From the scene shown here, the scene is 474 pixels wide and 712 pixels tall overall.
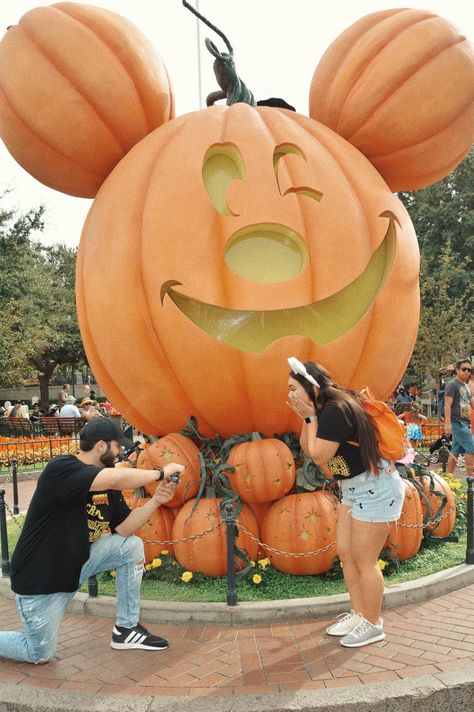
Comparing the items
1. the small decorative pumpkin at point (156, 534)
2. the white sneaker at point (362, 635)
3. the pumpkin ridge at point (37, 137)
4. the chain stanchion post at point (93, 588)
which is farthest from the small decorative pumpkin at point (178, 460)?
the pumpkin ridge at point (37, 137)

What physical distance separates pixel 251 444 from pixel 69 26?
341cm

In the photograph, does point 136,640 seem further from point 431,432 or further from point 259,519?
point 431,432

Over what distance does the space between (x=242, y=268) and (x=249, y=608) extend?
90.8 inches

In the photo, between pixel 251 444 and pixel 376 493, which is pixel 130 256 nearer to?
pixel 251 444

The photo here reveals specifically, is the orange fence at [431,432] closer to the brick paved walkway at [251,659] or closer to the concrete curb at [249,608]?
the concrete curb at [249,608]

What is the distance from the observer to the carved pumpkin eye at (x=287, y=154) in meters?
4.70

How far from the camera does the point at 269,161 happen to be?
4.73 metres

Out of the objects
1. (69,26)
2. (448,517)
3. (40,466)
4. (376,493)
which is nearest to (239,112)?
(69,26)

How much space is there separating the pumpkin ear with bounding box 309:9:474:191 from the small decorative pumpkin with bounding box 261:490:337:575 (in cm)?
287

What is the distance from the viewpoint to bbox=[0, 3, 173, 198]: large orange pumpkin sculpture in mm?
4863

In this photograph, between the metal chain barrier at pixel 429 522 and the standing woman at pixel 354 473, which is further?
the metal chain barrier at pixel 429 522

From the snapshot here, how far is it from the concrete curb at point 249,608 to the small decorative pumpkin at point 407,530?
0.34m

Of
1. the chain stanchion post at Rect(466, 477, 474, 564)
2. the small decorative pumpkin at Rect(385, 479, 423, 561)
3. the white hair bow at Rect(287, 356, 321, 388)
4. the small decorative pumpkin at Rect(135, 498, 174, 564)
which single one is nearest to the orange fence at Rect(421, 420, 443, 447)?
the chain stanchion post at Rect(466, 477, 474, 564)

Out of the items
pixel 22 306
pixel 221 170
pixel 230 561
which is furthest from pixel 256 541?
pixel 22 306
